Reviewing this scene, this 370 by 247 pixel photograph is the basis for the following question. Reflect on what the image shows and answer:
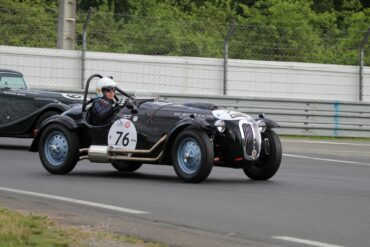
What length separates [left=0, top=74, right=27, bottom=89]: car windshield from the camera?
790 inches

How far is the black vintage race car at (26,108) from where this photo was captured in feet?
62.8

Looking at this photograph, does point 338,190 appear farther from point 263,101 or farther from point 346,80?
point 346,80

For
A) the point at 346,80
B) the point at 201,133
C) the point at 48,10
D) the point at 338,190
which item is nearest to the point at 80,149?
the point at 201,133

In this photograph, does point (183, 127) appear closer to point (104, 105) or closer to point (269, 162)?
point (269, 162)

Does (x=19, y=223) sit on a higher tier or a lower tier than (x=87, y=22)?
lower

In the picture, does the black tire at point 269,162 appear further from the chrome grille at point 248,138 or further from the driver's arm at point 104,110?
the driver's arm at point 104,110

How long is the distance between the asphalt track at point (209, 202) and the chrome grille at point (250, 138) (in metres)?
0.41

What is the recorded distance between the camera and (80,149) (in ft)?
46.5

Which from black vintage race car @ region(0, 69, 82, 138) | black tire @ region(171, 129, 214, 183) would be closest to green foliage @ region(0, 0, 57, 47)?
black vintage race car @ region(0, 69, 82, 138)

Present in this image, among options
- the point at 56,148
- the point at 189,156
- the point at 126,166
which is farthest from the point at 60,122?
the point at 189,156

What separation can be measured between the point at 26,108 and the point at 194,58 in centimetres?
751

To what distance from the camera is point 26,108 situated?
19.4 m

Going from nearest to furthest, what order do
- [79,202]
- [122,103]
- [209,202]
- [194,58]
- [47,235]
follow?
[47,235], [79,202], [209,202], [122,103], [194,58]

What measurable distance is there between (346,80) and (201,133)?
14.3 meters
